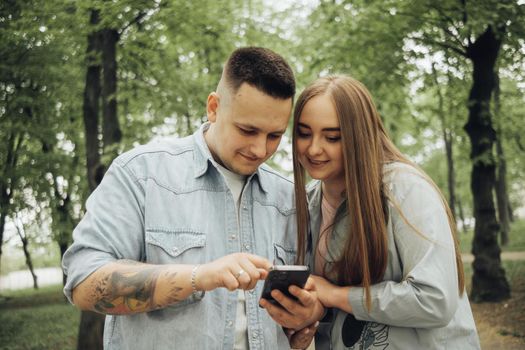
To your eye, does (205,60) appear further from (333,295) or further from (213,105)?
(333,295)

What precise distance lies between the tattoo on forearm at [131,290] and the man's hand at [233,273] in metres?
0.18

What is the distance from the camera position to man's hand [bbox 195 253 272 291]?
1.98m

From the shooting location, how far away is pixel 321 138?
2.85m

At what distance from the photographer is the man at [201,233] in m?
2.19

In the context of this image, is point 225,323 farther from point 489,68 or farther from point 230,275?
point 489,68

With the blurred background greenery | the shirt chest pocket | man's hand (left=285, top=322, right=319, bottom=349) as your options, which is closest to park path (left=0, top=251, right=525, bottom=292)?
the blurred background greenery

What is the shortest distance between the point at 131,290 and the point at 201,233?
0.47 meters

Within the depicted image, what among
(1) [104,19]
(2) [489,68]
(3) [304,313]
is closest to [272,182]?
(3) [304,313]

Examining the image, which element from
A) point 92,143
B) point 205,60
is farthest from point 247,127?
point 205,60

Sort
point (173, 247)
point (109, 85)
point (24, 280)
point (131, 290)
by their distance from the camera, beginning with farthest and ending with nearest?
point (24, 280) < point (109, 85) < point (173, 247) < point (131, 290)

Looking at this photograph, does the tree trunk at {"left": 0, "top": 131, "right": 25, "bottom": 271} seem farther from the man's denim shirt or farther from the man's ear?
the man's denim shirt

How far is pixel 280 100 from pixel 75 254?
1.24 m

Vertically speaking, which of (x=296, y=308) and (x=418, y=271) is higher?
(x=418, y=271)

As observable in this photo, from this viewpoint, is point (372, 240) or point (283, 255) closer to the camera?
point (372, 240)
